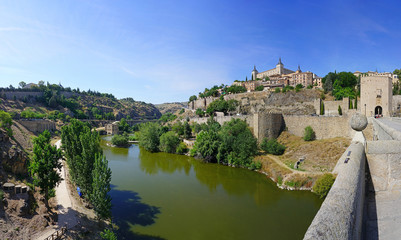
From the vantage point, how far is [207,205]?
47.9 feet

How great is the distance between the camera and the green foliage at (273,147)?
23.6 m

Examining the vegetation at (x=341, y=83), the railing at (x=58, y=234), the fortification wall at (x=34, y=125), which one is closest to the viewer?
the railing at (x=58, y=234)

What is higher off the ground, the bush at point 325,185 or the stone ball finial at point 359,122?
the stone ball finial at point 359,122

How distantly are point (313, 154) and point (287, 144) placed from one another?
429cm

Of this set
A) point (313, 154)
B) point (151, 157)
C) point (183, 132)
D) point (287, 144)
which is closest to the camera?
point (313, 154)

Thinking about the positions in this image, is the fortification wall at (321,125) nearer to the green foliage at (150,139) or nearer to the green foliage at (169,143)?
the green foliage at (169,143)

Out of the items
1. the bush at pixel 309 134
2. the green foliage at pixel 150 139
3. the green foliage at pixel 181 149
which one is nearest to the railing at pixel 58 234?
the green foliage at pixel 181 149

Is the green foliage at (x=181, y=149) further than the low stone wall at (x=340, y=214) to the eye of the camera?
Yes

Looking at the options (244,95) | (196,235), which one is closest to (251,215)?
(196,235)

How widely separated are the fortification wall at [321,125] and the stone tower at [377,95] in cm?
346

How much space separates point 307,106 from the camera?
3762cm

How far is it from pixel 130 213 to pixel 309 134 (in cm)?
2050

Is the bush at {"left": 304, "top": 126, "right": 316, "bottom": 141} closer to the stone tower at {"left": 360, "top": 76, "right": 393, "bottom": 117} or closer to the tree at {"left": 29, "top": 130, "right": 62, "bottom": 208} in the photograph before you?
the stone tower at {"left": 360, "top": 76, "right": 393, "bottom": 117}

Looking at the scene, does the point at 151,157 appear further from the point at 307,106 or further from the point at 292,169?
the point at 307,106
